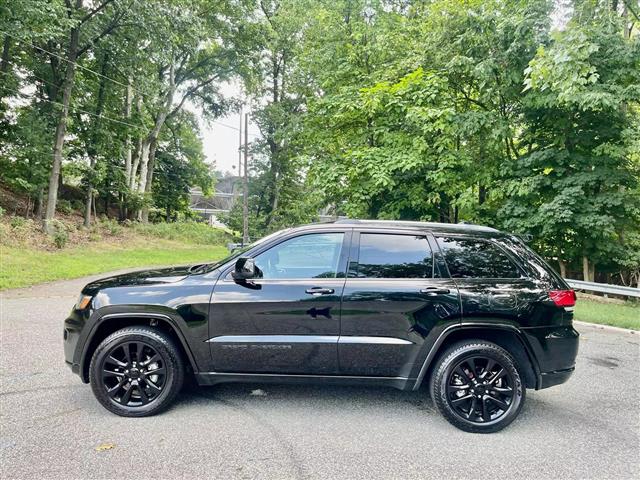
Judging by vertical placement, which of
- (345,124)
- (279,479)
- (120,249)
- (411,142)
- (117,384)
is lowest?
(279,479)

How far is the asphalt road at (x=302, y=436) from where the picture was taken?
2494 mm

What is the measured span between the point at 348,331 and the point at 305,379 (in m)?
0.57

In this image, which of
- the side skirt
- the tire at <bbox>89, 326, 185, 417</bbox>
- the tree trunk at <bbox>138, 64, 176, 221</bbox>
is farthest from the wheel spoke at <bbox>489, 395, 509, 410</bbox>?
the tree trunk at <bbox>138, 64, 176, 221</bbox>

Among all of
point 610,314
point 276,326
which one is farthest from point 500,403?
point 610,314

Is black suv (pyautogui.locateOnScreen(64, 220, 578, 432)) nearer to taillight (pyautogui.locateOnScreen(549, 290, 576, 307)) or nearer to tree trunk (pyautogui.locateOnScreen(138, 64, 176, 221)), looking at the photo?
taillight (pyautogui.locateOnScreen(549, 290, 576, 307))

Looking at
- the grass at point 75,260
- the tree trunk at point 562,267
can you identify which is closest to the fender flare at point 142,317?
the grass at point 75,260

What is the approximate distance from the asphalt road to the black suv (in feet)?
0.86

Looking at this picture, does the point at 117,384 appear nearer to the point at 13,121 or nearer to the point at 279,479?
the point at 279,479

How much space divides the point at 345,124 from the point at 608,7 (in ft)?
23.9

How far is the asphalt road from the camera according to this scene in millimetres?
2494

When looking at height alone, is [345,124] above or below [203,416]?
above

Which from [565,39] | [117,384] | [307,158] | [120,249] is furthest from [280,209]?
[117,384]

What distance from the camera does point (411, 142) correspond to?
1083 centimetres

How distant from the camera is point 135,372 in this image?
3.17m
